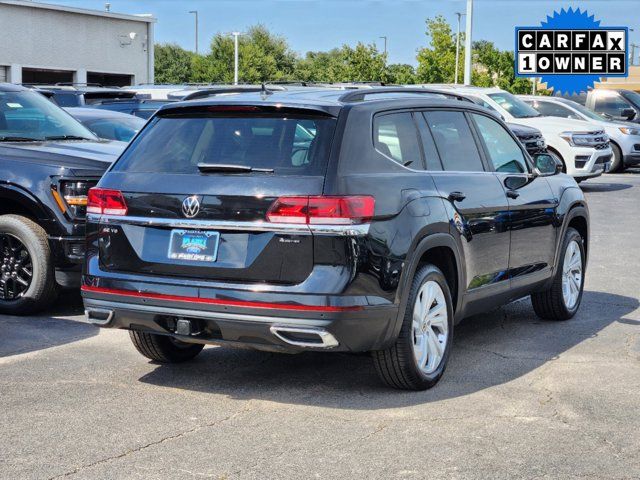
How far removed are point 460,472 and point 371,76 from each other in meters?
56.9

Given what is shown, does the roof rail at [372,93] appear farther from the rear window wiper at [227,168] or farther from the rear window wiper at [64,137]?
the rear window wiper at [64,137]

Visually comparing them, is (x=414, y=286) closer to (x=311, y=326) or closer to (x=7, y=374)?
(x=311, y=326)

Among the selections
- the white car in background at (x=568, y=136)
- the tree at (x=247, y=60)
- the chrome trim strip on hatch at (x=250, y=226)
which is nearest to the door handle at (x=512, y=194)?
the chrome trim strip on hatch at (x=250, y=226)

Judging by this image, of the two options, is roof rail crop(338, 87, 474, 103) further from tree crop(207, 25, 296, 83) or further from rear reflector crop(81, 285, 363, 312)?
tree crop(207, 25, 296, 83)

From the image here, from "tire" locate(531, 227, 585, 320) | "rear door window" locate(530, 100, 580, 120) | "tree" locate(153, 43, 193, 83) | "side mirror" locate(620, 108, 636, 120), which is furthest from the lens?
"tree" locate(153, 43, 193, 83)

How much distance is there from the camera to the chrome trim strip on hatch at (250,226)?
18.0ft

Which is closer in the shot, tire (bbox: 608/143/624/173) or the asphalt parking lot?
the asphalt parking lot

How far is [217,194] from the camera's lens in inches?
225

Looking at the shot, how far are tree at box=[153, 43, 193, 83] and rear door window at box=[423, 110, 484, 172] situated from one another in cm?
9763

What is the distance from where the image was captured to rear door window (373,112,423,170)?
20.1 ft

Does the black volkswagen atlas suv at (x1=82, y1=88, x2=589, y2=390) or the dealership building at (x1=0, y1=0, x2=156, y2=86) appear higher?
the dealership building at (x1=0, y1=0, x2=156, y2=86)

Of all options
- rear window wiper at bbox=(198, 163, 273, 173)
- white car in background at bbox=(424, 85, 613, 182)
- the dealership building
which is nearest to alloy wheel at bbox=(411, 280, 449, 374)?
rear window wiper at bbox=(198, 163, 273, 173)

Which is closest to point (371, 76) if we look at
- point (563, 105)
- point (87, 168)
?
point (563, 105)

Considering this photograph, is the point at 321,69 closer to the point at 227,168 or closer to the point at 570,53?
the point at 570,53
